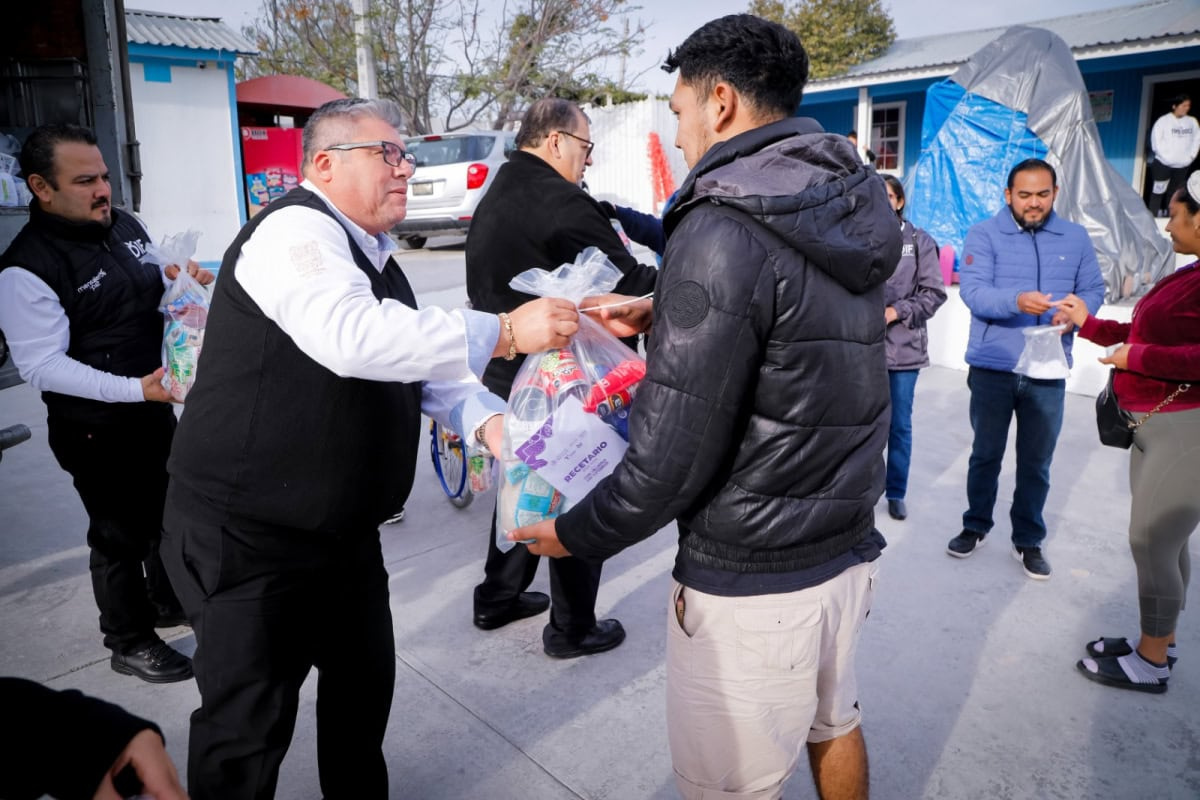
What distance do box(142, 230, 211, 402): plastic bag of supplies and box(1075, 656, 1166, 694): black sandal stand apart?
3321mm

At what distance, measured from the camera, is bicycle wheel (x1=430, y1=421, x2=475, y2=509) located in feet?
15.5

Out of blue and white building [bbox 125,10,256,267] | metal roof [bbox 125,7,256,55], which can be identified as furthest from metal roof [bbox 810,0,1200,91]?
blue and white building [bbox 125,10,256,267]

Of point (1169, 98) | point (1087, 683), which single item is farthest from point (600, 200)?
point (1169, 98)

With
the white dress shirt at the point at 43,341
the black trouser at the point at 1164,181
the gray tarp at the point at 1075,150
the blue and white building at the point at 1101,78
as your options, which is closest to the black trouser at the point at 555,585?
the white dress shirt at the point at 43,341

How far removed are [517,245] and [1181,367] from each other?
2.31 m

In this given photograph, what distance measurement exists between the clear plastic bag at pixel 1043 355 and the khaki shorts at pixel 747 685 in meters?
2.48

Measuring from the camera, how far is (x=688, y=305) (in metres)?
1.52

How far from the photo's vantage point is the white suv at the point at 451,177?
1383 cm

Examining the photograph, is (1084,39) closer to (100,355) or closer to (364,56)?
(364,56)

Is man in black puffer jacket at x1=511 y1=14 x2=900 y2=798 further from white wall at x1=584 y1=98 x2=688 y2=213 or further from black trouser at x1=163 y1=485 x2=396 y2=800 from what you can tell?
white wall at x1=584 y1=98 x2=688 y2=213

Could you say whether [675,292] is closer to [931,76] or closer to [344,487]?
[344,487]

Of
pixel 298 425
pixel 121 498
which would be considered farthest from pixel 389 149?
pixel 121 498

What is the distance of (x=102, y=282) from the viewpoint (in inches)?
116

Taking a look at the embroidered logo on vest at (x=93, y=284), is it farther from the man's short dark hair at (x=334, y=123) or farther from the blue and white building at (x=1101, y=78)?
the blue and white building at (x=1101, y=78)
